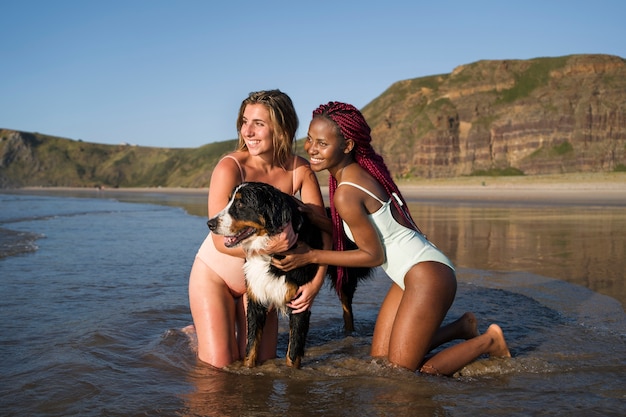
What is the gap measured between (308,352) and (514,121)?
8405cm

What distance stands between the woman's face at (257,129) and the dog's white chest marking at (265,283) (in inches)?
43.0

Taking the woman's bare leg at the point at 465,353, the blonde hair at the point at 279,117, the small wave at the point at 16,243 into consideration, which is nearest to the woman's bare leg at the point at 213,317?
the blonde hair at the point at 279,117

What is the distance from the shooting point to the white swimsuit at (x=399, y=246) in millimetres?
4562

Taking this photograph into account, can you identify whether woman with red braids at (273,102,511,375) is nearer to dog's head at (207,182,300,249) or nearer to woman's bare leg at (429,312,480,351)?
woman's bare leg at (429,312,480,351)

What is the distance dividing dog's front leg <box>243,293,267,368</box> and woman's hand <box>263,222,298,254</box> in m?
0.59

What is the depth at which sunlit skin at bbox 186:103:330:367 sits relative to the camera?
193 inches

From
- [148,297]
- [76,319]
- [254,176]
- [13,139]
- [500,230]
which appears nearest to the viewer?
[254,176]

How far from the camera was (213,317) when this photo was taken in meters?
4.90

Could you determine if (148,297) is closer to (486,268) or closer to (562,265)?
(486,268)

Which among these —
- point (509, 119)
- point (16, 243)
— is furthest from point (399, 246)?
point (509, 119)

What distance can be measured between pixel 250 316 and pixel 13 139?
700 ft

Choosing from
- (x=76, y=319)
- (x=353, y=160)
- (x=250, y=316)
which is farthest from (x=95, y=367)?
(x=353, y=160)

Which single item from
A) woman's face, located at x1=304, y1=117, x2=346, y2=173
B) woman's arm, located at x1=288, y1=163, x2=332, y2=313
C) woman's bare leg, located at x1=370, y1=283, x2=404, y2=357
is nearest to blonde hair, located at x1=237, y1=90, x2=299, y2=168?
woman's arm, located at x1=288, y1=163, x2=332, y2=313

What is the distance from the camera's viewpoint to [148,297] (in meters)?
7.83
